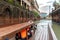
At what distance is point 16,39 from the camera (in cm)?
605

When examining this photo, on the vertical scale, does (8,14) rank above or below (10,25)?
above

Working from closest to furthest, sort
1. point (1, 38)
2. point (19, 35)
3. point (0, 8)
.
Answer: point (1, 38), point (0, 8), point (19, 35)

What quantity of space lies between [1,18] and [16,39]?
1.31 m

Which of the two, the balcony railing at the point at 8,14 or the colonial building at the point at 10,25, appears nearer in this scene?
the colonial building at the point at 10,25

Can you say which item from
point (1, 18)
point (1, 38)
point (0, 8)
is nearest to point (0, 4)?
point (0, 8)

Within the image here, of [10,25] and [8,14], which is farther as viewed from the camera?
[8,14]

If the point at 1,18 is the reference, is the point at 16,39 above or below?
below

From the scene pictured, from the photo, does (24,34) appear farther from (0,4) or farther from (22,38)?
(0,4)

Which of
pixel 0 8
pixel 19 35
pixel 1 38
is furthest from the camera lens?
pixel 19 35

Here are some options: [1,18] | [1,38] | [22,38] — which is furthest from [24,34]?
[1,38]

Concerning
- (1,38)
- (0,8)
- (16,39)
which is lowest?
(16,39)

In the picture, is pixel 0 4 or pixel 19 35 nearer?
pixel 0 4

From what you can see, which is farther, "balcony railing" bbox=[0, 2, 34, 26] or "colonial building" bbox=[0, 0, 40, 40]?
"balcony railing" bbox=[0, 2, 34, 26]

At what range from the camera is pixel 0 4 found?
4.88 meters
